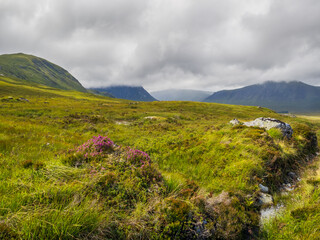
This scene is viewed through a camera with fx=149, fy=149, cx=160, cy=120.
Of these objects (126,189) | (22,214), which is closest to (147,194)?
(126,189)

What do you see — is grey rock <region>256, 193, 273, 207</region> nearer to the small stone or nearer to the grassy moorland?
the grassy moorland

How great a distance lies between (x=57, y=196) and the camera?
370 cm

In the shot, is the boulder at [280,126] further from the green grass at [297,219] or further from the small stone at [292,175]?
the green grass at [297,219]

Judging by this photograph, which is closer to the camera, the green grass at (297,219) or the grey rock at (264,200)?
the green grass at (297,219)

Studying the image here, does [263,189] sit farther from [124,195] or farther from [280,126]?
[280,126]

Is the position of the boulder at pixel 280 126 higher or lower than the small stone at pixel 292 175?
higher

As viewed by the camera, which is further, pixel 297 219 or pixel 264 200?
pixel 264 200

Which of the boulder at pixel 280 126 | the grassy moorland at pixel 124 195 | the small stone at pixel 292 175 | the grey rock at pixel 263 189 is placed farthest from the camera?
the boulder at pixel 280 126

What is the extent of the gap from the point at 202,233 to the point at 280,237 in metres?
2.25

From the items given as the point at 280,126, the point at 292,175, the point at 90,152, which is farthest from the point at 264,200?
the point at 280,126

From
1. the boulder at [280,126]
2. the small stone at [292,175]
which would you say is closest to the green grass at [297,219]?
the small stone at [292,175]

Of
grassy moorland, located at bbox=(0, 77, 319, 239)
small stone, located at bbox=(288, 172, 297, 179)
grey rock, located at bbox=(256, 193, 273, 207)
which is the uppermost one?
grassy moorland, located at bbox=(0, 77, 319, 239)

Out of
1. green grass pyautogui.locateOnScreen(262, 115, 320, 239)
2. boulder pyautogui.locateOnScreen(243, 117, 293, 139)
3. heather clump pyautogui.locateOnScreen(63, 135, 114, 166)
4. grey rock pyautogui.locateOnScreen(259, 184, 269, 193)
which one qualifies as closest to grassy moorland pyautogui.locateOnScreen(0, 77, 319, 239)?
heather clump pyautogui.locateOnScreen(63, 135, 114, 166)

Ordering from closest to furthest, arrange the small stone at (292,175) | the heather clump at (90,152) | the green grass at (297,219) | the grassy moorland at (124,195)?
the grassy moorland at (124,195), the green grass at (297,219), the heather clump at (90,152), the small stone at (292,175)
